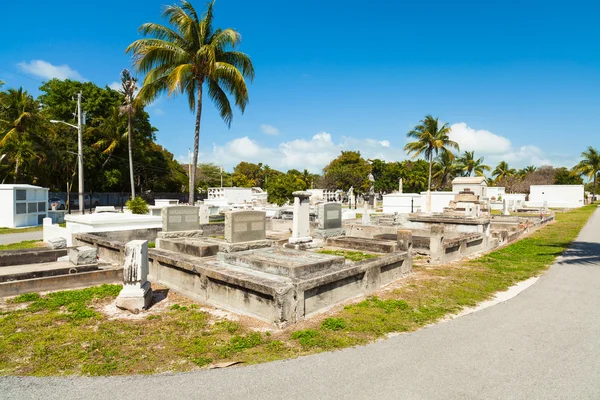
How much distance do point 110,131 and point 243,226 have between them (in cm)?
3420

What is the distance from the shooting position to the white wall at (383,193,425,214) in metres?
33.3

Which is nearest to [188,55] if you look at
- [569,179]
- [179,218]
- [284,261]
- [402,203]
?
[179,218]

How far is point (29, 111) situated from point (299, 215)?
2801 centimetres

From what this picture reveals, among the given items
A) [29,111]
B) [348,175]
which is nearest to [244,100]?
[29,111]

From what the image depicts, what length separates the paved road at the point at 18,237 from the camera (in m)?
13.7

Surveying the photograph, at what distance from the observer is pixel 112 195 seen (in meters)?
40.2

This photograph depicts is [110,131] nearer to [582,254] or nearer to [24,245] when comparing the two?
[24,245]

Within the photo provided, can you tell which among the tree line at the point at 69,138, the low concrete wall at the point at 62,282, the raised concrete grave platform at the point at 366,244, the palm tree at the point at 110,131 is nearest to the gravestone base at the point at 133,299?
the low concrete wall at the point at 62,282

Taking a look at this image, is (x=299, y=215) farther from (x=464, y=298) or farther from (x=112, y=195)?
(x=112, y=195)

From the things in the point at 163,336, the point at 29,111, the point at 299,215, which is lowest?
the point at 163,336

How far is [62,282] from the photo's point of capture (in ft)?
23.5

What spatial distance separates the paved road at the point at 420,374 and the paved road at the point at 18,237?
13.2 meters

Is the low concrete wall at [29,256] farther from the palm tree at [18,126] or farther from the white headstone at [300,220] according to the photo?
the palm tree at [18,126]

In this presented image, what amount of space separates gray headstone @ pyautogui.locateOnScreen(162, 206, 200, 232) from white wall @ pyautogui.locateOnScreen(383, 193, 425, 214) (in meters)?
25.0
